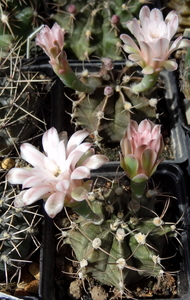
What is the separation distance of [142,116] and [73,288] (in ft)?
2.40

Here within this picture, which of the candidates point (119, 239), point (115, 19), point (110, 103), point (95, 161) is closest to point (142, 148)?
point (95, 161)

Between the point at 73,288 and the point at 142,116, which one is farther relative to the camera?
the point at 142,116

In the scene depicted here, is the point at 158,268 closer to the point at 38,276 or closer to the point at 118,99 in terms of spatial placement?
the point at 38,276

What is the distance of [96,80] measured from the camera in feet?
4.18

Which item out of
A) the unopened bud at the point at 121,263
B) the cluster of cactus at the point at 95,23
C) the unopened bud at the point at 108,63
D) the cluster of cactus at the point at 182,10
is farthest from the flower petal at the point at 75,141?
the cluster of cactus at the point at 182,10

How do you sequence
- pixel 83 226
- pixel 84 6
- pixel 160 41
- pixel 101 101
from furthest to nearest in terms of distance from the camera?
pixel 84 6 < pixel 101 101 < pixel 83 226 < pixel 160 41

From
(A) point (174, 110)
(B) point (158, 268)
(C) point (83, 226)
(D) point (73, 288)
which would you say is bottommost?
(D) point (73, 288)

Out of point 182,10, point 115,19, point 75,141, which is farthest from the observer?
point 182,10

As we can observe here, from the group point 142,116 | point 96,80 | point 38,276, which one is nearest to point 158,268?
point 38,276

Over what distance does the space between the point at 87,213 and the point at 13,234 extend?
0.31m

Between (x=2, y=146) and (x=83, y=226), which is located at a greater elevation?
(x=2, y=146)

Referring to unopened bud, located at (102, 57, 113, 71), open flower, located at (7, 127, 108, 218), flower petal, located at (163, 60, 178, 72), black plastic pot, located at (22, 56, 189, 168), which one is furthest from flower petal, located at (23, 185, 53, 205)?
black plastic pot, located at (22, 56, 189, 168)

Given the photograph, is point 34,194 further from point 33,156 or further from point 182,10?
point 182,10

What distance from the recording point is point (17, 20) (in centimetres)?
150
